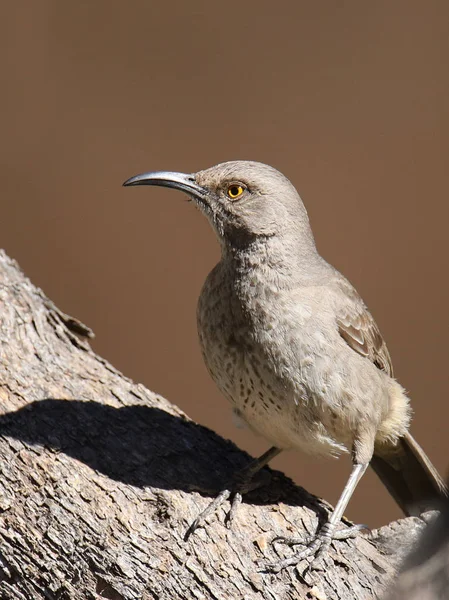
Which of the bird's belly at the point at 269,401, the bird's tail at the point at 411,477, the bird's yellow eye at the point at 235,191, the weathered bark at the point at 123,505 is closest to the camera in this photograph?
the weathered bark at the point at 123,505

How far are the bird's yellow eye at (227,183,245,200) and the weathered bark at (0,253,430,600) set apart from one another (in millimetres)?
1248

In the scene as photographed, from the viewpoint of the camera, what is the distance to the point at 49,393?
13.6ft

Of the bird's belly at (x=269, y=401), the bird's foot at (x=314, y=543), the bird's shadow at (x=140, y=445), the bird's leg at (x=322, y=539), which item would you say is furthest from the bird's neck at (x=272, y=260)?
the bird's foot at (x=314, y=543)

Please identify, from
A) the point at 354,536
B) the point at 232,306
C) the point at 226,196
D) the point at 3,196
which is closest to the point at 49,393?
the point at 232,306

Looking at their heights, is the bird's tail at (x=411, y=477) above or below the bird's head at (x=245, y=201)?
below

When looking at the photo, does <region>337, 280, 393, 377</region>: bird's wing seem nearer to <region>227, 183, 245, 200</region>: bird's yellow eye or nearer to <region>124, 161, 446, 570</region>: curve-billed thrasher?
<region>124, 161, 446, 570</region>: curve-billed thrasher

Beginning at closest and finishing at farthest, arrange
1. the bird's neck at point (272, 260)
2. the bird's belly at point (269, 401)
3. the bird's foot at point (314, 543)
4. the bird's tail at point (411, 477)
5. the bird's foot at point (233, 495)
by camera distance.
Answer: the bird's foot at point (314, 543), the bird's foot at point (233, 495), the bird's belly at point (269, 401), the bird's neck at point (272, 260), the bird's tail at point (411, 477)

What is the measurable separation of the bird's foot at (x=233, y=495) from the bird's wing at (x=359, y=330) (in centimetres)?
Answer: 83

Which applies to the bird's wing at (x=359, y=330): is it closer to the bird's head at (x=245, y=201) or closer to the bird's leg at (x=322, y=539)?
the bird's head at (x=245, y=201)

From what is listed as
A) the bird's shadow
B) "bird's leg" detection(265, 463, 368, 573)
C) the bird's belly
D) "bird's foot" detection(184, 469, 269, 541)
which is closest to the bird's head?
the bird's belly

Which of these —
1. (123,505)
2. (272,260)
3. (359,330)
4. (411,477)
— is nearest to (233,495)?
(123,505)

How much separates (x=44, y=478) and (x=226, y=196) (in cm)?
165

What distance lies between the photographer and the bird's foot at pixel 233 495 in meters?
3.62

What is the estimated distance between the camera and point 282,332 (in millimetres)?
3783
